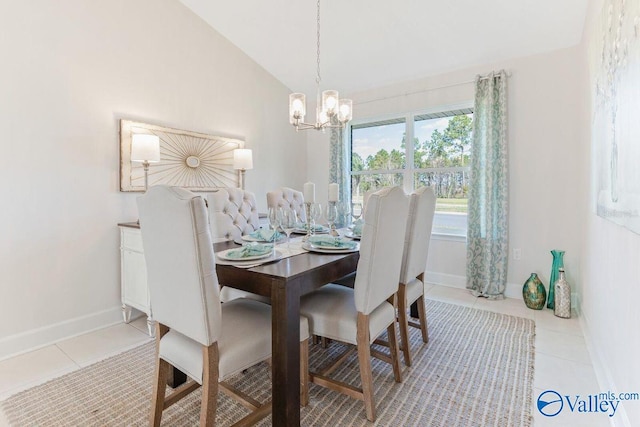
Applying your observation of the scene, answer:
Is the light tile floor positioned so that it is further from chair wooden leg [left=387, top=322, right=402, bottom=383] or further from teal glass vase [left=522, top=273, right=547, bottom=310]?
chair wooden leg [left=387, top=322, right=402, bottom=383]

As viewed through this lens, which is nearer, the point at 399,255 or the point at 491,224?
the point at 399,255

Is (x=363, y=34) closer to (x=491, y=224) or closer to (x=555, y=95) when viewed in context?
(x=555, y=95)

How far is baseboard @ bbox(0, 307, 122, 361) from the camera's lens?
7.54ft

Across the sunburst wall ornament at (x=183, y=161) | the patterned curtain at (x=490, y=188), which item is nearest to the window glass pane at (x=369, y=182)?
the patterned curtain at (x=490, y=188)

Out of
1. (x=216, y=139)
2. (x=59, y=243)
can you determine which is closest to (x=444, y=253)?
(x=216, y=139)

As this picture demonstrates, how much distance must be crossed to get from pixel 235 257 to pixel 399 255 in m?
0.89

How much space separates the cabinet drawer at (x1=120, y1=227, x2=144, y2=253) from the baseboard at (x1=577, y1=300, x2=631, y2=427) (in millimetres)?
3047

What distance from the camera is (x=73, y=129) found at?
8.32 feet

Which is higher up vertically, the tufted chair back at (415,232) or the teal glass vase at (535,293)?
the tufted chair back at (415,232)

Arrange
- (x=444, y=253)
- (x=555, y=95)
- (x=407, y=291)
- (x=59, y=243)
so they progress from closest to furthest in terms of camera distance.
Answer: (x=407, y=291) → (x=59, y=243) → (x=555, y=95) → (x=444, y=253)

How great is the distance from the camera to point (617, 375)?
5.30 feet

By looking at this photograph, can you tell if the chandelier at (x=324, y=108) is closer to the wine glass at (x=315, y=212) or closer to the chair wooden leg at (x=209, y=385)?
the wine glass at (x=315, y=212)

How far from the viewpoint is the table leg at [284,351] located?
138 cm

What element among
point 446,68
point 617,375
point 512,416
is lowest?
point 512,416
